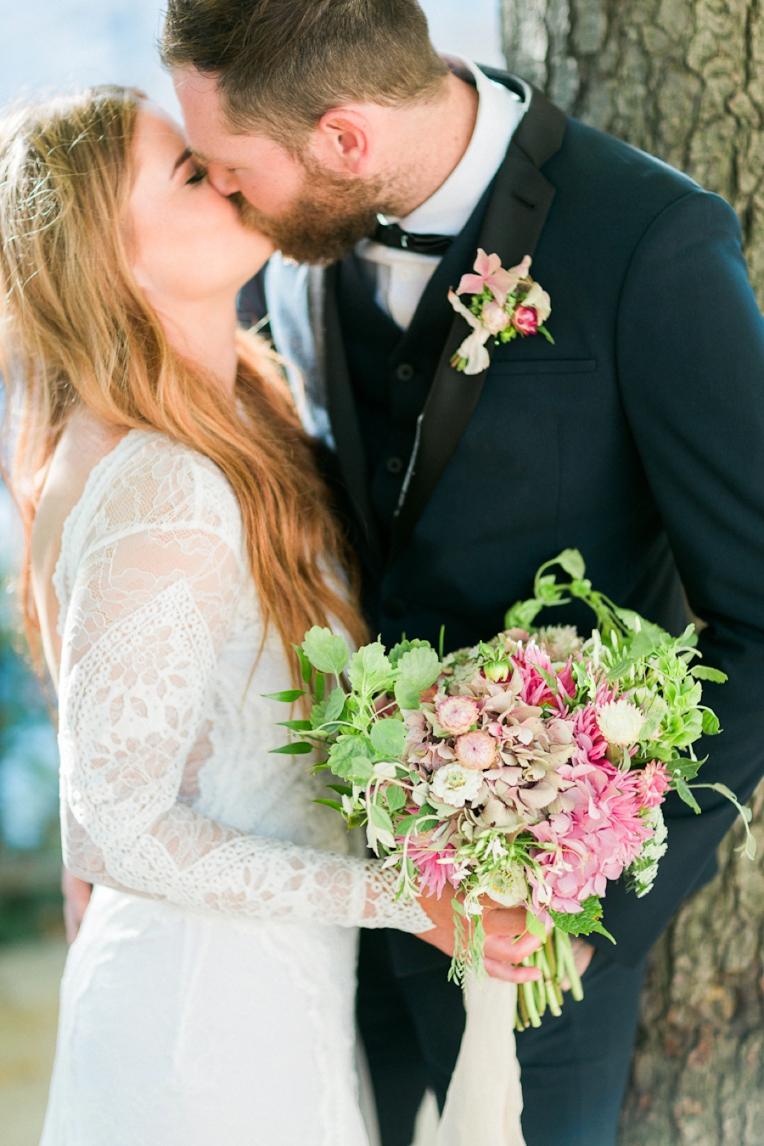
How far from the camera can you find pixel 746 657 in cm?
153

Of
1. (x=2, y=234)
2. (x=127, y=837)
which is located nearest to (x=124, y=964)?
(x=127, y=837)

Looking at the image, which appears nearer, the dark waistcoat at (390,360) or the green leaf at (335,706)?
the green leaf at (335,706)

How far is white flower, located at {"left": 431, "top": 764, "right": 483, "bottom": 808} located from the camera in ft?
3.97

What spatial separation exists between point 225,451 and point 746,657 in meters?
0.90

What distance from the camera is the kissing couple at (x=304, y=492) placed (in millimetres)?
1474

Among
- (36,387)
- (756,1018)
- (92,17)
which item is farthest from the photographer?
(92,17)

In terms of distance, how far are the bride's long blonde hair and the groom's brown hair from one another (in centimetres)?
16

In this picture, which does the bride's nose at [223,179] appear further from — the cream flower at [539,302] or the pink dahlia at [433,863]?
the pink dahlia at [433,863]

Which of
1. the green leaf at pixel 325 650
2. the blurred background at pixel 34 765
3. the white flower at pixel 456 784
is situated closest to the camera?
the white flower at pixel 456 784

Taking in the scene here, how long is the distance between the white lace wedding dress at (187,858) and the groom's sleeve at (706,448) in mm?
512

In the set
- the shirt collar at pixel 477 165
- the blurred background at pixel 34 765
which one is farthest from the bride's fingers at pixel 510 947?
the blurred background at pixel 34 765

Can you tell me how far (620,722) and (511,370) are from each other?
0.67 m

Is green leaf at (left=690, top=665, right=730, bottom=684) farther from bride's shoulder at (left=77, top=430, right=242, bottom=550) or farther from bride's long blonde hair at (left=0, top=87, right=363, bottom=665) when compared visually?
bride's shoulder at (left=77, top=430, right=242, bottom=550)

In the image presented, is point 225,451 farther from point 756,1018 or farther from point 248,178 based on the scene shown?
point 756,1018
